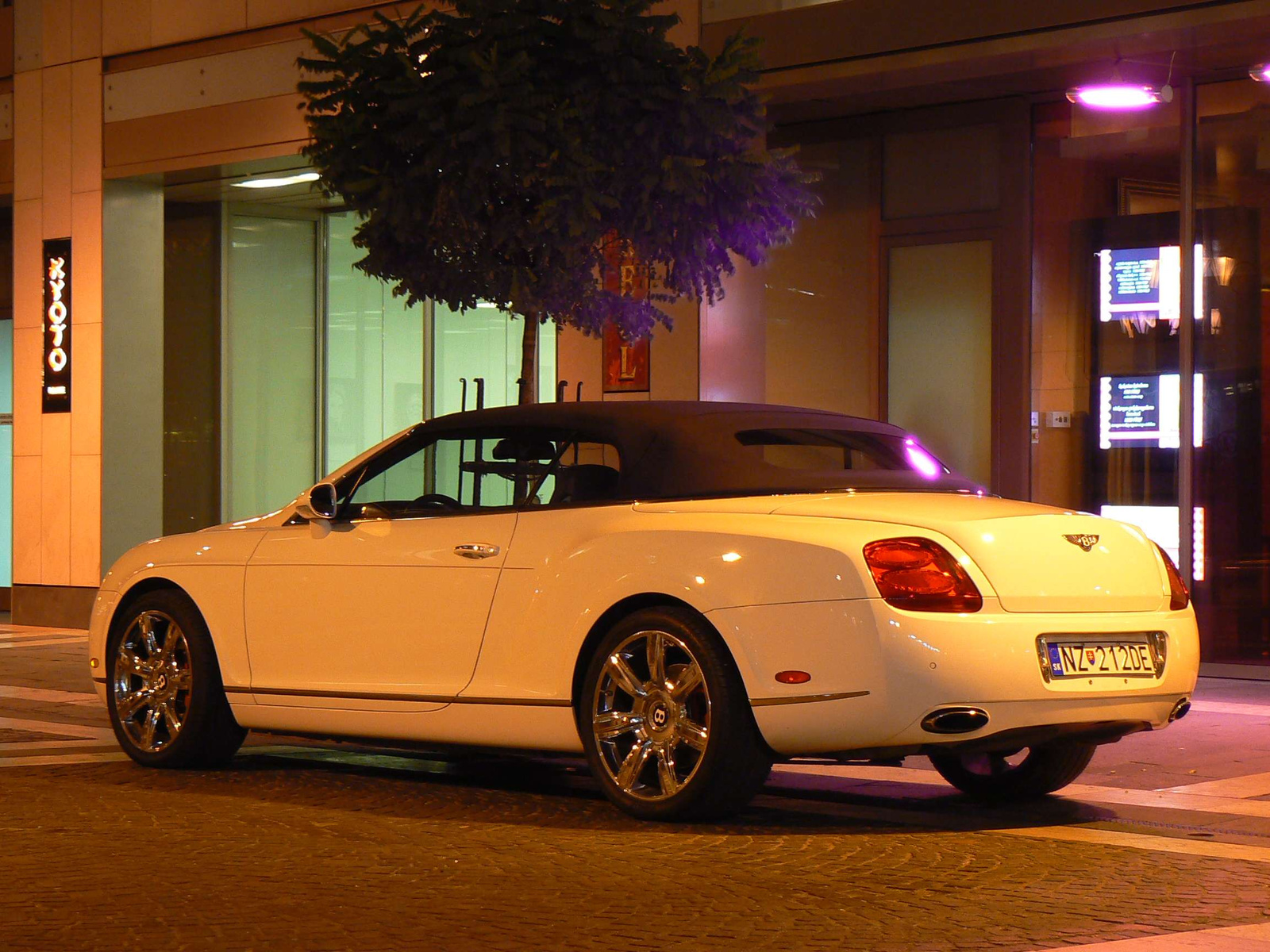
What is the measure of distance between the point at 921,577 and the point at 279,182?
13946 millimetres

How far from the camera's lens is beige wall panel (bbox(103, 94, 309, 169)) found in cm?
1712

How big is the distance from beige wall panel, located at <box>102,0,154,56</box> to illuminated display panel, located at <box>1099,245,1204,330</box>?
31.0ft

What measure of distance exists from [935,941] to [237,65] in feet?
47.0

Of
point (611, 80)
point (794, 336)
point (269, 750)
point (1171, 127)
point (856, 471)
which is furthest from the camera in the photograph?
point (794, 336)

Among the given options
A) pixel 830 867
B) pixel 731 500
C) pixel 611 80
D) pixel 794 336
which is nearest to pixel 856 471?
pixel 731 500

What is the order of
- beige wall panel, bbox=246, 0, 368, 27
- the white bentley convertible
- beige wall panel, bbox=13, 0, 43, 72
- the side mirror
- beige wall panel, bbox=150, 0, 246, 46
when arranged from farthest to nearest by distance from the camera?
beige wall panel, bbox=13, 0, 43, 72
beige wall panel, bbox=150, 0, 246, 46
beige wall panel, bbox=246, 0, 368, 27
the side mirror
the white bentley convertible

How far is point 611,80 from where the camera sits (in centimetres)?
1080

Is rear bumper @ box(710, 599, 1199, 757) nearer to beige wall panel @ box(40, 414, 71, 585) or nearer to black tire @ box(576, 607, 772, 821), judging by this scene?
black tire @ box(576, 607, 772, 821)

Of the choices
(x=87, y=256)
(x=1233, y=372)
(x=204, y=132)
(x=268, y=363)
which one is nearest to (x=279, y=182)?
(x=204, y=132)

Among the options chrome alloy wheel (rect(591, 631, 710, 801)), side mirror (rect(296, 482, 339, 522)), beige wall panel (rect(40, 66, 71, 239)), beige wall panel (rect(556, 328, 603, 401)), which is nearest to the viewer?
chrome alloy wheel (rect(591, 631, 710, 801))

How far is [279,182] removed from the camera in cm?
1903

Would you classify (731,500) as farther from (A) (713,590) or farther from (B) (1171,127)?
(B) (1171,127)

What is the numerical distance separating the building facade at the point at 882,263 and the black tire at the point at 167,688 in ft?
19.6

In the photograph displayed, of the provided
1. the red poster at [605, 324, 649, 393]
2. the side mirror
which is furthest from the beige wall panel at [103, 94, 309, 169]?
the side mirror
